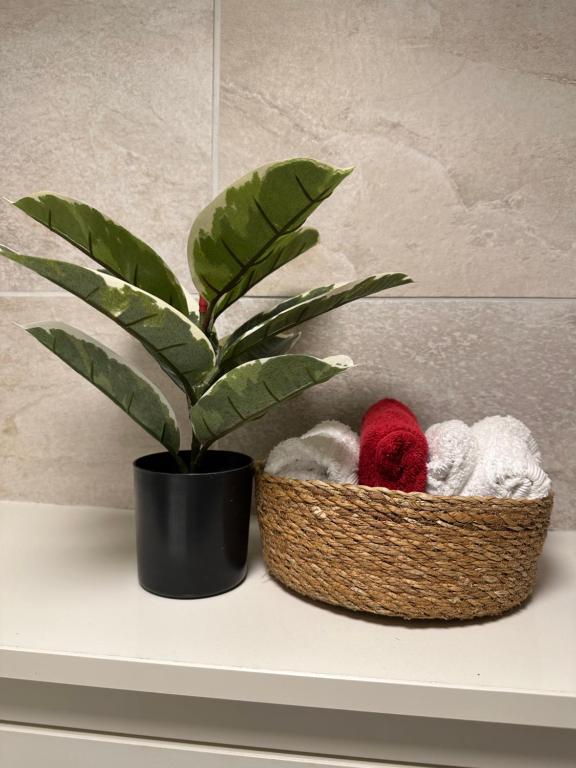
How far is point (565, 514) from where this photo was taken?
2.47 ft

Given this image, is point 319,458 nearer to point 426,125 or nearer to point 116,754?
point 116,754

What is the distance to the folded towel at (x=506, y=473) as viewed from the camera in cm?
53

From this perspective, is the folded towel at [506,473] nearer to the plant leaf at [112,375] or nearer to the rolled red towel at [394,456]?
the rolled red towel at [394,456]

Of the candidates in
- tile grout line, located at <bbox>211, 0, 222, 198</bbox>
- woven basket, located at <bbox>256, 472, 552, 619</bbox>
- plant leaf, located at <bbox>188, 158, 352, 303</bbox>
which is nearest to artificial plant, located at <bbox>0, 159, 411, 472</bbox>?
plant leaf, located at <bbox>188, 158, 352, 303</bbox>

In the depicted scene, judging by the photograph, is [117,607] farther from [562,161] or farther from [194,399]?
[562,161]

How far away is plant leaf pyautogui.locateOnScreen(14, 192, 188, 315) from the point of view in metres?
0.48

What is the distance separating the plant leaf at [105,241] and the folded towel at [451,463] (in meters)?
0.29

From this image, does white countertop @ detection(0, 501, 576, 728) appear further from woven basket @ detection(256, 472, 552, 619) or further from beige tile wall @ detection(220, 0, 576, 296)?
beige tile wall @ detection(220, 0, 576, 296)

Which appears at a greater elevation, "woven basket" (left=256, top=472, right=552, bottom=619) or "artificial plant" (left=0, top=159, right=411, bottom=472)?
"artificial plant" (left=0, top=159, right=411, bottom=472)

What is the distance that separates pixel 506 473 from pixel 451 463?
0.16 feet

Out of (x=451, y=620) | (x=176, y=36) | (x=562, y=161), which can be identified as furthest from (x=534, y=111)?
(x=451, y=620)

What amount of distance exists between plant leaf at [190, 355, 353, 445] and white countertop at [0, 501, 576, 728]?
18 cm

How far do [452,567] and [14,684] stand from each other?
0.38 meters

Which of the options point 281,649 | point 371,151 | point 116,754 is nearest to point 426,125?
point 371,151
